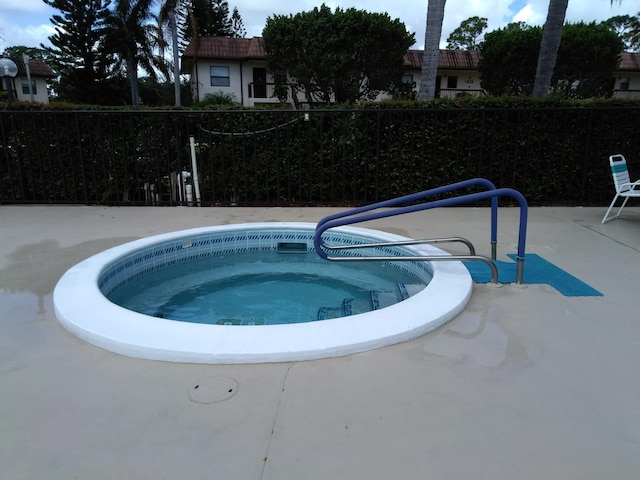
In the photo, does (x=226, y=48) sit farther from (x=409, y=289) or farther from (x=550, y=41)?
(x=409, y=289)

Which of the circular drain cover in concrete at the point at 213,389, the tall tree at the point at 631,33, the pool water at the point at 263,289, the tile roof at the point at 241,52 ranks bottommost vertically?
the pool water at the point at 263,289

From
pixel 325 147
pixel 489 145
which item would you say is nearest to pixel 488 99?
pixel 489 145

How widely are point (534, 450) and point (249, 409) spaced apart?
1187 mm

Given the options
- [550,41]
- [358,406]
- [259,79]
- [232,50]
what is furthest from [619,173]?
[232,50]

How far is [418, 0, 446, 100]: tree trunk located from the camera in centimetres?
877

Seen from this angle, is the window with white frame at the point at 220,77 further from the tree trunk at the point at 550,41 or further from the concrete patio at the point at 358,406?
the concrete patio at the point at 358,406

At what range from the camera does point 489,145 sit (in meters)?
6.80

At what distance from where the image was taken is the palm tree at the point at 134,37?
993 inches

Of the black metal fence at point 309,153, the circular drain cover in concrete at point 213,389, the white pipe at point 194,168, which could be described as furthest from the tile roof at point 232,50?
the circular drain cover in concrete at point 213,389

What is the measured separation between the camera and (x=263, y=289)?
4418 mm

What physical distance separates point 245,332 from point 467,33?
174ft

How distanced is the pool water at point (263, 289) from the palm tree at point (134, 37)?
78.5ft

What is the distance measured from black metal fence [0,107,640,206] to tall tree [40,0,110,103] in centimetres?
2675

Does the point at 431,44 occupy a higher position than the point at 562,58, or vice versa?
the point at 562,58
